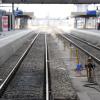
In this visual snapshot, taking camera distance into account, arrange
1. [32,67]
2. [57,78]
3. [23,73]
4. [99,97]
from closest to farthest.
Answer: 1. [99,97]
2. [57,78]
3. [23,73]
4. [32,67]

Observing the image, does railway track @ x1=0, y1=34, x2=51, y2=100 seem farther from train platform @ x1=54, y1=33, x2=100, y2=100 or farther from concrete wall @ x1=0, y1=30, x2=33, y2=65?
concrete wall @ x1=0, y1=30, x2=33, y2=65

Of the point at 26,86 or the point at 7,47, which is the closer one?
the point at 26,86

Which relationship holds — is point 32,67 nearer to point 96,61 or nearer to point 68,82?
point 96,61

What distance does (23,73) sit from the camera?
18062 mm

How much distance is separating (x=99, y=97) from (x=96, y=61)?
1078 cm

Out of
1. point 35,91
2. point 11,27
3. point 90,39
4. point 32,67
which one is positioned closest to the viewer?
point 35,91

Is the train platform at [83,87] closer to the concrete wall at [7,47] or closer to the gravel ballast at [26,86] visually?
the gravel ballast at [26,86]

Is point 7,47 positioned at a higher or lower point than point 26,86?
higher

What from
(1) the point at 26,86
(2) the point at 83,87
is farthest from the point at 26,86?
(2) the point at 83,87

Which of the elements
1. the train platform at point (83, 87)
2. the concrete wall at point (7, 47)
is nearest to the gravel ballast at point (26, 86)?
the train platform at point (83, 87)

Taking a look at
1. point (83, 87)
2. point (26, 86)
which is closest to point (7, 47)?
point (26, 86)

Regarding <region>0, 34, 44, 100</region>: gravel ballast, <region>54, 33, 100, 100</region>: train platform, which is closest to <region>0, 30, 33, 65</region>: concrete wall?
<region>0, 34, 44, 100</region>: gravel ballast

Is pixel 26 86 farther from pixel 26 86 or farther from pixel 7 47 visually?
pixel 7 47

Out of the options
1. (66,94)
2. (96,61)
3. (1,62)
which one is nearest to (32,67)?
(1,62)
